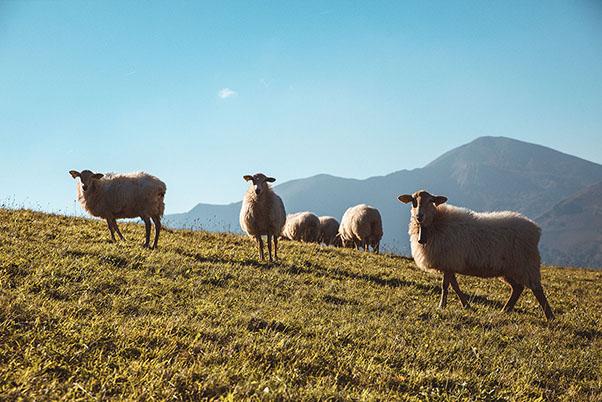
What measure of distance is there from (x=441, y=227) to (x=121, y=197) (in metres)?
9.95

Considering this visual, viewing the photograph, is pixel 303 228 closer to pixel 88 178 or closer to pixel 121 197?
pixel 121 197

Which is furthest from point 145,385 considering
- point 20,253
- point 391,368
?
point 20,253

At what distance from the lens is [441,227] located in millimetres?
11594

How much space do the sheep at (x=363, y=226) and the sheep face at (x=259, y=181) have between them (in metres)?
13.4

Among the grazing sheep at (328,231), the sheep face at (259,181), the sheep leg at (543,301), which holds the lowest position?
the sheep leg at (543,301)

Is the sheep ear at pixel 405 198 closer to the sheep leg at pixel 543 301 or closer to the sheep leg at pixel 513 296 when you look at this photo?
the sheep leg at pixel 513 296

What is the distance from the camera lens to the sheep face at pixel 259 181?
14.4m

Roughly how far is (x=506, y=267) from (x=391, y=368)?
22.0ft

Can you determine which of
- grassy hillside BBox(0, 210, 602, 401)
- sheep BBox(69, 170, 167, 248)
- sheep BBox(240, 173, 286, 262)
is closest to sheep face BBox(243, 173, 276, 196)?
sheep BBox(240, 173, 286, 262)

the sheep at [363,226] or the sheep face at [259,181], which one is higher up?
the sheep face at [259,181]

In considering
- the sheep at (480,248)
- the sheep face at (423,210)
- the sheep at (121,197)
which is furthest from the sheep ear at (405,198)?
the sheep at (121,197)

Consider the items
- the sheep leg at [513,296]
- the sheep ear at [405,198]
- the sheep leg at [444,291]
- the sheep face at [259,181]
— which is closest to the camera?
the sheep leg at [444,291]

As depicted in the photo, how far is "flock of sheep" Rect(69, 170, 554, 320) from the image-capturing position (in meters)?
10.9

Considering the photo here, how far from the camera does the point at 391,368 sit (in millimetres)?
5535
